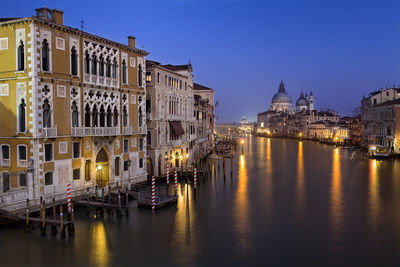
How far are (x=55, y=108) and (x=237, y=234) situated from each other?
36.7ft

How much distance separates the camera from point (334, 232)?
1678 cm

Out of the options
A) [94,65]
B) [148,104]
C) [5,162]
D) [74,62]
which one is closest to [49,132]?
[5,162]

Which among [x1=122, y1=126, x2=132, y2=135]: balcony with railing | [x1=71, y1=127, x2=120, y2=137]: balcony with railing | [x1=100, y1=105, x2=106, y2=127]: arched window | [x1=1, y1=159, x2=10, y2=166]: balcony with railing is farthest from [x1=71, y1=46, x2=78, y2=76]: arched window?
[x1=1, y1=159, x2=10, y2=166]: balcony with railing

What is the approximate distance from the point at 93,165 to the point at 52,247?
754 centimetres

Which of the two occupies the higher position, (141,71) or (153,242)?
(141,71)

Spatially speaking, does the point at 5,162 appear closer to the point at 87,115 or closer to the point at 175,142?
the point at 87,115

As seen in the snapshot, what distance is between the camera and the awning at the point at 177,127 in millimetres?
30953

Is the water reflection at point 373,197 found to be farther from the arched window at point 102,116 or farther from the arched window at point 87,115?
the arched window at point 87,115

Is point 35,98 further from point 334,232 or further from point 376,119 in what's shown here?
point 376,119

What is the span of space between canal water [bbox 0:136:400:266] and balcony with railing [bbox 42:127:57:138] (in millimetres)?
4386

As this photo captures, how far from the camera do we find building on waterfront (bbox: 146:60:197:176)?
28.3 m

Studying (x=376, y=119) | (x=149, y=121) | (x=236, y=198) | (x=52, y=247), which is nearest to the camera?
(x=52, y=247)

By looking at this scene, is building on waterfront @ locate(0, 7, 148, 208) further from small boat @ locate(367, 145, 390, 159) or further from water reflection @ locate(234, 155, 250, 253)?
small boat @ locate(367, 145, 390, 159)

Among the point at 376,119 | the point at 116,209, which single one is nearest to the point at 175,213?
the point at 116,209
